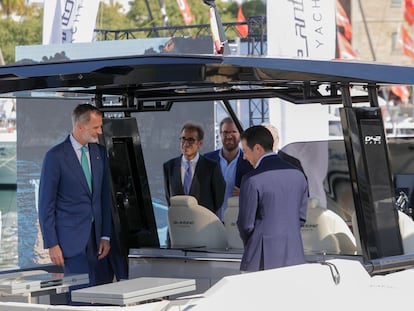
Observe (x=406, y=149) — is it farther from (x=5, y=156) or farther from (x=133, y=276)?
(x=5, y=156)

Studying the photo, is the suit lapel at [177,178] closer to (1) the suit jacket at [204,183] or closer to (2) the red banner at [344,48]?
(1) the suit jacket at [204,183]

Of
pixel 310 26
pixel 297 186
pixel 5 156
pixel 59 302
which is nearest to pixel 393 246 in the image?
pixel 297 186

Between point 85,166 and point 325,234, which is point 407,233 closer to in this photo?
point 325,234

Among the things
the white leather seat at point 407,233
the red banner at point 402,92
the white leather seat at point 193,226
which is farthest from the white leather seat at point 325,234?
the red banner at point 402,92

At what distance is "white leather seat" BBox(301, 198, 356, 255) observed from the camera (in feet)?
22.7

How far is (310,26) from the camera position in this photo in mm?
14938

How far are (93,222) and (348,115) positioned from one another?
2003 millimetres

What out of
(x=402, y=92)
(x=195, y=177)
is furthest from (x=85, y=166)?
(x=402, y=92)

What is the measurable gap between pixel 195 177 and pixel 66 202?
2.04 m

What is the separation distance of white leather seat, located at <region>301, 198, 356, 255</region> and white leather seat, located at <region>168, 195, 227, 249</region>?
2.06 ft

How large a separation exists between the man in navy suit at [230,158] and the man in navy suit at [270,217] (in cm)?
285

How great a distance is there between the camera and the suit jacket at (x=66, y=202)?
23.2 feet

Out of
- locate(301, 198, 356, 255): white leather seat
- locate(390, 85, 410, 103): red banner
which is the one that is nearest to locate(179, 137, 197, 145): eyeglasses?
locate(301, 198, 356, 255): white leather seat

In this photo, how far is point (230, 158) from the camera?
988cm
